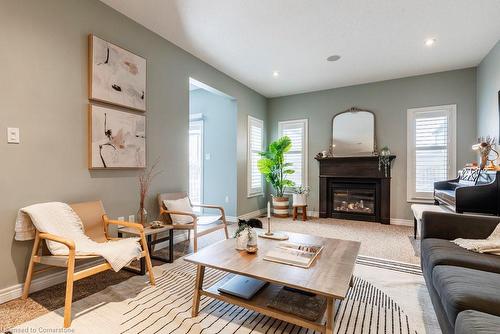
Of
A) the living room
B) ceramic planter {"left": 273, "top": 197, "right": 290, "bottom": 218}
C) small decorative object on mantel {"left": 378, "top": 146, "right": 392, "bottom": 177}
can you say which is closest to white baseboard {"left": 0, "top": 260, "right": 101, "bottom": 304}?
the living room

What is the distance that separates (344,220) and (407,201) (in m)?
1.22

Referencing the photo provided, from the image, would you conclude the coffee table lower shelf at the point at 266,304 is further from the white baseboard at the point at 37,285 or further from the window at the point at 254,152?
the window at the point at 254,152

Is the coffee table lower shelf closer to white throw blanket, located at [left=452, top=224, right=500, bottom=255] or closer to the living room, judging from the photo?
the living room

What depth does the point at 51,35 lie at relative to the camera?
91.3 inches

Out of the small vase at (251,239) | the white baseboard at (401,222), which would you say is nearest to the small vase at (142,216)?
the small vase at (251,239)

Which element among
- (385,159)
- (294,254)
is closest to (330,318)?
(294,254)

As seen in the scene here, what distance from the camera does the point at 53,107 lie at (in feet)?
7.67

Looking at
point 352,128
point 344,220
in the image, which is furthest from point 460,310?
point 352,128

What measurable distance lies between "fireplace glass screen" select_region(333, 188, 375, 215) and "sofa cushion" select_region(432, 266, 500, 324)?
145 inches

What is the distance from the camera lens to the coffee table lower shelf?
148 cm

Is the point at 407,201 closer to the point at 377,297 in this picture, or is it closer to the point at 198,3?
the point at 377,297

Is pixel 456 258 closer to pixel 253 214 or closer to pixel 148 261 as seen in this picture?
pixel 148 261

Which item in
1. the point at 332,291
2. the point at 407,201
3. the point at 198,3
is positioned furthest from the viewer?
the point at 407,201

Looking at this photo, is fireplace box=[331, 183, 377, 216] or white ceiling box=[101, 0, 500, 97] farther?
fireplace box=[331, 183, 377, 216]
